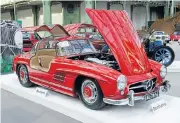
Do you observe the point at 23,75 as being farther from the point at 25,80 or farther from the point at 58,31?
the point at 58,31

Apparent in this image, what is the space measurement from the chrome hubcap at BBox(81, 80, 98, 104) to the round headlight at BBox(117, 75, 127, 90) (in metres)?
0.46

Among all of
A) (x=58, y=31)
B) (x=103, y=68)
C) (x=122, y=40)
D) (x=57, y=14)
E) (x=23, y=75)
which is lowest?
(x=23, y=75)

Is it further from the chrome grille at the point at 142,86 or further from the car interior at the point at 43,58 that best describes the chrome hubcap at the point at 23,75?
the chrome grille at the point at 142,86

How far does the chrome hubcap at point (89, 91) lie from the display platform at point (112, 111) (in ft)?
0.59

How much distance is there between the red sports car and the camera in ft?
12.6

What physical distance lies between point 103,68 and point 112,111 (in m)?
0.75

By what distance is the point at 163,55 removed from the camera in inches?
307

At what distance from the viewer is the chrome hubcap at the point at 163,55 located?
7.77 m

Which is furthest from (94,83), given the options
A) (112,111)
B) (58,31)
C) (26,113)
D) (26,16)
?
(26,16)

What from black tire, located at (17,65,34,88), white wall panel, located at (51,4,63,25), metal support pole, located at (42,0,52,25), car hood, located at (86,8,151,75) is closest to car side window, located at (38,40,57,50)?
black tire, located at (17,65,34,88)

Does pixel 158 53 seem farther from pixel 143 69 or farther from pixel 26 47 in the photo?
pixel 26 47

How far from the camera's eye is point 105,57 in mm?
5070

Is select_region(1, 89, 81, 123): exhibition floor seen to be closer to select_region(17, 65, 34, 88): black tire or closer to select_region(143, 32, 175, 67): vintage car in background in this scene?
select_region(17, 65, 34, 88): black tire

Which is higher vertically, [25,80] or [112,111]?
[25,80]
